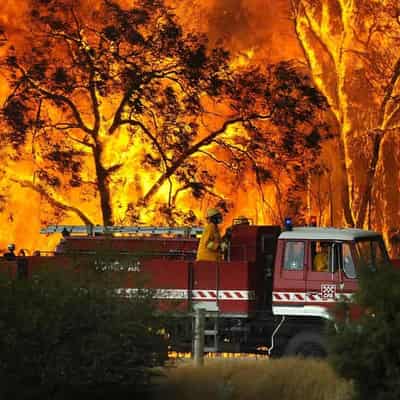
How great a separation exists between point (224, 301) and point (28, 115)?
36.0ft

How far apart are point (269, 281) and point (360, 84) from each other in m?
11.3

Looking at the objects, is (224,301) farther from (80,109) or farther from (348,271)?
(80,109)

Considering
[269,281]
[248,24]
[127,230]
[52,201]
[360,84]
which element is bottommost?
[269,281]

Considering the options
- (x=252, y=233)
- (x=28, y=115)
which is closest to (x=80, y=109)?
(x=28, y=115)

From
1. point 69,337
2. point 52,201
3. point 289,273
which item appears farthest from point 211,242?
point 52,201

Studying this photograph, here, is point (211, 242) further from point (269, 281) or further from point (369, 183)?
point (369, 183)

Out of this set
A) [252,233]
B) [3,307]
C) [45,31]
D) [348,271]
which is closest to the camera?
[3,307]

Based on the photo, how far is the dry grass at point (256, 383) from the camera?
13914mm

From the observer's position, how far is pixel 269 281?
19.5 meters

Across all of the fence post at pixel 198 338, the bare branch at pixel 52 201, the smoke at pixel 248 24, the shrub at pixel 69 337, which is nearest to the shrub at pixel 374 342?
the shrub at pixel 69 337

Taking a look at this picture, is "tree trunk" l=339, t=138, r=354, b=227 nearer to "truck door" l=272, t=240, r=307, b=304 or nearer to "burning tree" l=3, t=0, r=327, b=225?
"burning tree" l=3, t=0, r=327, b=225

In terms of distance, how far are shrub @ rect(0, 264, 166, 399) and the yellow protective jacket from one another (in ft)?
18.3

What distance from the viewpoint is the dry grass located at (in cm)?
1391

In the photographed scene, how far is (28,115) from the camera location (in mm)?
28562
